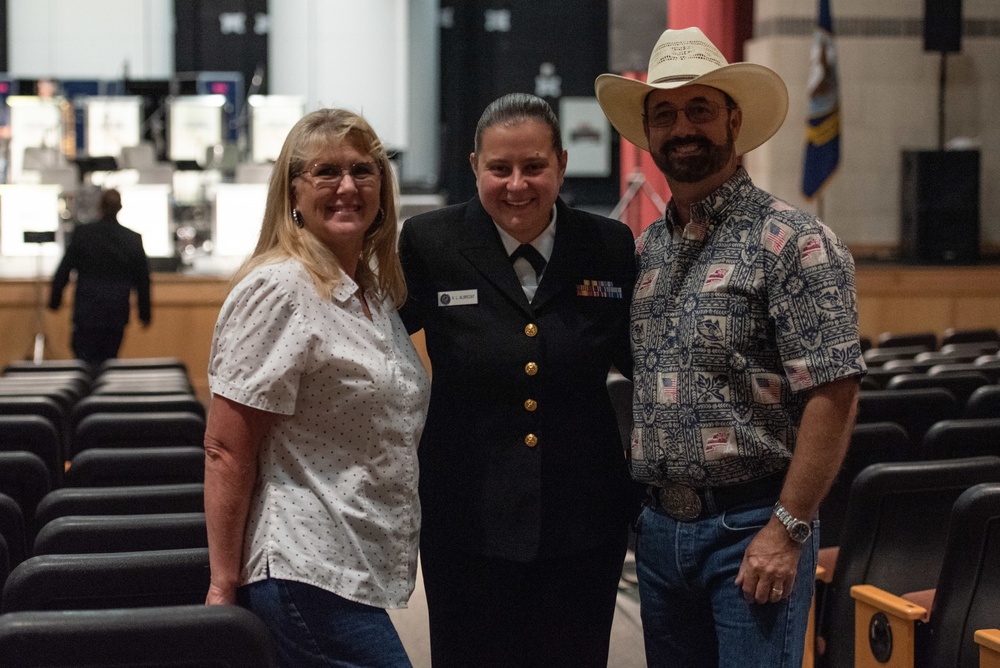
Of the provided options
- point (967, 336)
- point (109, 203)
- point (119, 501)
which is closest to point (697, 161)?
point (119, 501)

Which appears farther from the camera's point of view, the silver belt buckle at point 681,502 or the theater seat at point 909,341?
the theater seat at point 909,341

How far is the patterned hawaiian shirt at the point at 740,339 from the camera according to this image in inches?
72.4

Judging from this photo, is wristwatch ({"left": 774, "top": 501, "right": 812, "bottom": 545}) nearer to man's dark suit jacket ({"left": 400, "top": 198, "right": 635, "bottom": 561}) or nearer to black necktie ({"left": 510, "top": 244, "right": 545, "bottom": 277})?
man's dark suit jacket ({"left": 400, "top": 198, "right": 635, "bottom": 561})

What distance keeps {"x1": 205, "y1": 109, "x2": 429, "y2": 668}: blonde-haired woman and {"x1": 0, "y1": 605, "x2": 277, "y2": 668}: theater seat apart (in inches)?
11.6

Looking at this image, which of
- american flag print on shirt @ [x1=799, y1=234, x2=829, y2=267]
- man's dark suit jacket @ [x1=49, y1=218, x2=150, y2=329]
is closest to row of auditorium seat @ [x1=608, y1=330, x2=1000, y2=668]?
american flag print on shirt @ [x1=799, y1=234, x2=829, y2=267]

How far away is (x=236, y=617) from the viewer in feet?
4.80

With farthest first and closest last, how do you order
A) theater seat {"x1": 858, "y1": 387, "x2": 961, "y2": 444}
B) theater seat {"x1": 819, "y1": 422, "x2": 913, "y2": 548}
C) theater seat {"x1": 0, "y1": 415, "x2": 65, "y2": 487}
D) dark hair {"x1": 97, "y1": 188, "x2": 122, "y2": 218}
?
dark hair {"x1": 97, "y1": 188, "x2": 122, "y2": 218}
theater seat {"x1": 858, "y1": 387, "x2": 961, "y2": 444}
theater seat {"x1": 0, "y1": 415, "x2": 65, "y2": 487}
theater seat {"x1": 819, "y1": 422, "x2": 913, "y2": 548}

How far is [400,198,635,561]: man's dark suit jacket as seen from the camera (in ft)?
7.08

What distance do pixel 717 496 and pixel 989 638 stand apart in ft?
1.60

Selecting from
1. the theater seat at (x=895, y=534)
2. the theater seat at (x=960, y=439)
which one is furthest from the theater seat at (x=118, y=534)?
the theater seat at (x=960, y=439)

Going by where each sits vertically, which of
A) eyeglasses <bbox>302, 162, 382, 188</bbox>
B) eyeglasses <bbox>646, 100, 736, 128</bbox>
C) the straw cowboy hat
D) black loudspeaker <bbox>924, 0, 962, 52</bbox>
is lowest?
eyeglasses <bbox>302, 162, 382, 188</bbox>

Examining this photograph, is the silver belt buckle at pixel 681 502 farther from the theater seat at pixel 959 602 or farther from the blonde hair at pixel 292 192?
the blonde hair at pixel 292 192

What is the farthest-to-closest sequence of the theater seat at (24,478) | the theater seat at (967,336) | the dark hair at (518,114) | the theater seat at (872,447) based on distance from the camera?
the theater seat at (967,336) → the theater seat at (872,447) → the theater seat at (24,478) → the dark hair at (518,114)

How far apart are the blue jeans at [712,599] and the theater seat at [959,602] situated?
257 mm
